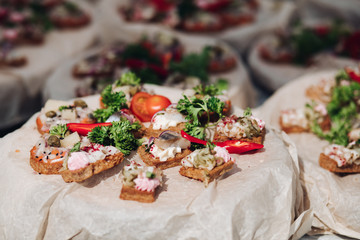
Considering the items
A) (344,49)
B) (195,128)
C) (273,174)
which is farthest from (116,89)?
(344,49)

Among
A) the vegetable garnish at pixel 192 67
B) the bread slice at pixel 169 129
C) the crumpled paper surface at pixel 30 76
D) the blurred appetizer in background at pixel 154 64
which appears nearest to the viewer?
the bread slice at pixel 169 129

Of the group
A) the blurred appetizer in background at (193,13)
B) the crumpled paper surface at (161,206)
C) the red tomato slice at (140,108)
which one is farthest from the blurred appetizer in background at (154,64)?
the crumpled paper surface at (161,206)

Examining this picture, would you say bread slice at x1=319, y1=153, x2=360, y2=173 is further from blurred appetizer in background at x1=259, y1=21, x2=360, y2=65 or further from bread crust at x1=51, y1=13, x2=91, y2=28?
bread crust at x1=51, y1=13, x2=91, y2=28

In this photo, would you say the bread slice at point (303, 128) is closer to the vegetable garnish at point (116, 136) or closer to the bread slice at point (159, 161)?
the bread slice at point (159, 161)

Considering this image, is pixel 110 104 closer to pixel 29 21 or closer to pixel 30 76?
pixel 30 76

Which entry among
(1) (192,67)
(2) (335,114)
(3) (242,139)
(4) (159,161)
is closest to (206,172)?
(4) (159,161)

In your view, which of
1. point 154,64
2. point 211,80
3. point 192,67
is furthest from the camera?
point 211,80

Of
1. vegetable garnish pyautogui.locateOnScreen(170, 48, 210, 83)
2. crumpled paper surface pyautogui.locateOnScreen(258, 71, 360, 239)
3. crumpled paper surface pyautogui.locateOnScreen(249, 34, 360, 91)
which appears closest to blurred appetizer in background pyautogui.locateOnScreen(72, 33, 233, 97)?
vegetable garnish pyautogui.locateOnScreen(170, 48, 210, 83)
